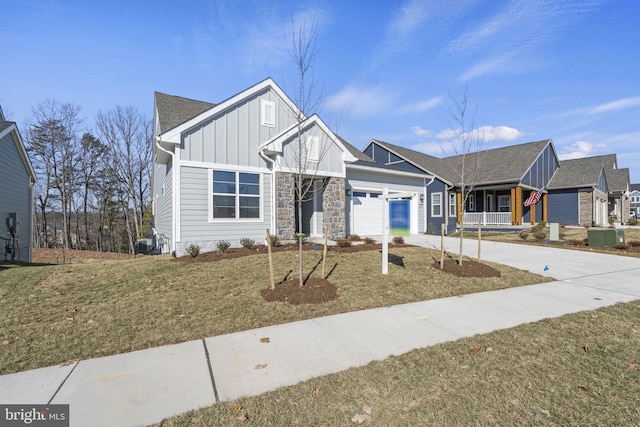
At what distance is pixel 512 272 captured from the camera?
7.89 meters

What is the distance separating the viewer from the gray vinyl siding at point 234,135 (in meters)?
9.83

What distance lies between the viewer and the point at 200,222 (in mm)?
9883

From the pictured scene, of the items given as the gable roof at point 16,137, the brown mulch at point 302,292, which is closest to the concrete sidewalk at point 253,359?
the brown mulch at point 302,292

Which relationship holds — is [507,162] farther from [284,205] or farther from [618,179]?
[284,205]

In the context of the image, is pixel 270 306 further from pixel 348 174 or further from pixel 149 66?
pixel 149 66

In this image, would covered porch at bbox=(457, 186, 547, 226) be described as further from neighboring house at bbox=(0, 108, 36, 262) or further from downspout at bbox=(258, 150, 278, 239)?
neighboring house at bbox=(0, 108, 36, 262)

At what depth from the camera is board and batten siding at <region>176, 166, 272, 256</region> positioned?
959 cm

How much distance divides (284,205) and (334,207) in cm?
231

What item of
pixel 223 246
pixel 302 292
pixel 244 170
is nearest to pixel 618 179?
pixel 244 170

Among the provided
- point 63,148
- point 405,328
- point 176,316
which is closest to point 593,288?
point 405,328

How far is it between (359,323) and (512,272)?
5551mm

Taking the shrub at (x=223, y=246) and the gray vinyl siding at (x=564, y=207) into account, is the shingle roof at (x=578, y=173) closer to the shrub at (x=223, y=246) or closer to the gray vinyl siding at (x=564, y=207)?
the gray vinyl siding at (x=564, y=207)

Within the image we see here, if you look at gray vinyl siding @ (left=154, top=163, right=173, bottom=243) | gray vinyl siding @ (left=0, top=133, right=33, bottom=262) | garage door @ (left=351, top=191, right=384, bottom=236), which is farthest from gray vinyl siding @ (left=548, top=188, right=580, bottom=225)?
gray vinyl siding @ (left=0, top=133, right=33, bottom=262)

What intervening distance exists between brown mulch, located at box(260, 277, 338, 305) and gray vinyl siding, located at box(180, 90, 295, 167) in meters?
5.92
